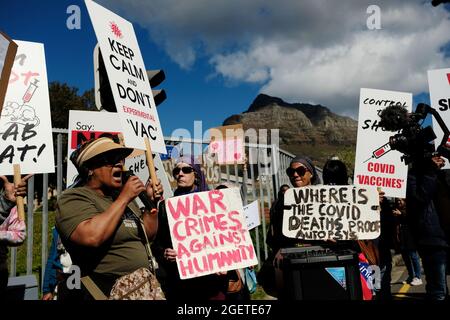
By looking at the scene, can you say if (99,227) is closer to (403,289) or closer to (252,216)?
(252,216)

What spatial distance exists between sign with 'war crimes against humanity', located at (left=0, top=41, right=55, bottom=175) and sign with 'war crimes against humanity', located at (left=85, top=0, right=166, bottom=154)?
2.17 feet

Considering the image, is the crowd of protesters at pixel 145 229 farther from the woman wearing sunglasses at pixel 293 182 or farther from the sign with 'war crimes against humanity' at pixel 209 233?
the sign with 'war crimes against humanity' at pixel 209 233

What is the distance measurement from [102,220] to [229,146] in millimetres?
3975

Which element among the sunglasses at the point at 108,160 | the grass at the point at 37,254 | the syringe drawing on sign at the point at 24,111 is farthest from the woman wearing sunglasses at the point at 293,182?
the grass at the point at 37,254

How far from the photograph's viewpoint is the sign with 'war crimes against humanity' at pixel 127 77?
120 inches

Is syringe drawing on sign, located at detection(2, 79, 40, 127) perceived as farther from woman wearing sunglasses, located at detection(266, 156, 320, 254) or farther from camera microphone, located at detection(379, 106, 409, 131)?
camera microphone, located at detection(379, 106, 409, 131)

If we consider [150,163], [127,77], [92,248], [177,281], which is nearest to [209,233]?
[177,281]

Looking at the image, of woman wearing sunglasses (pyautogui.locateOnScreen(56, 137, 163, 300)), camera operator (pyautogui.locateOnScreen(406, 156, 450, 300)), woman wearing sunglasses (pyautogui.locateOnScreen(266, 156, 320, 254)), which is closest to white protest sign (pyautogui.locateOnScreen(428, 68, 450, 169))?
camera operator (pyautogui.locateOnScreen(406, 156, 450, 300))

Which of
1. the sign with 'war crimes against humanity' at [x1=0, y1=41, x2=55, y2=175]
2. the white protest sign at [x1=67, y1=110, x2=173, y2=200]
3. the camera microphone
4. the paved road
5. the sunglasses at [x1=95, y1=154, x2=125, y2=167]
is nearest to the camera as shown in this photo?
the sunglasses at [x1=95, y1=154, x2=125, y2=167]

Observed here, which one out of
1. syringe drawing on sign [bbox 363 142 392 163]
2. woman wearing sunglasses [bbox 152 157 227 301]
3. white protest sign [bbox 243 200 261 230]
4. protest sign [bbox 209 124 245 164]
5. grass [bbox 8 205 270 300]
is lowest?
grass [bbox 8 205 270 300]

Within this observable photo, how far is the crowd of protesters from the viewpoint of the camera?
247 centimetres

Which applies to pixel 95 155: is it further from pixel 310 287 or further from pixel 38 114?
pixel 310 287

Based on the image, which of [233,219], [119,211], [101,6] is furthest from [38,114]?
[233,219]

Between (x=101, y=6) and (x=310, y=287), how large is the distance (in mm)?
2433
